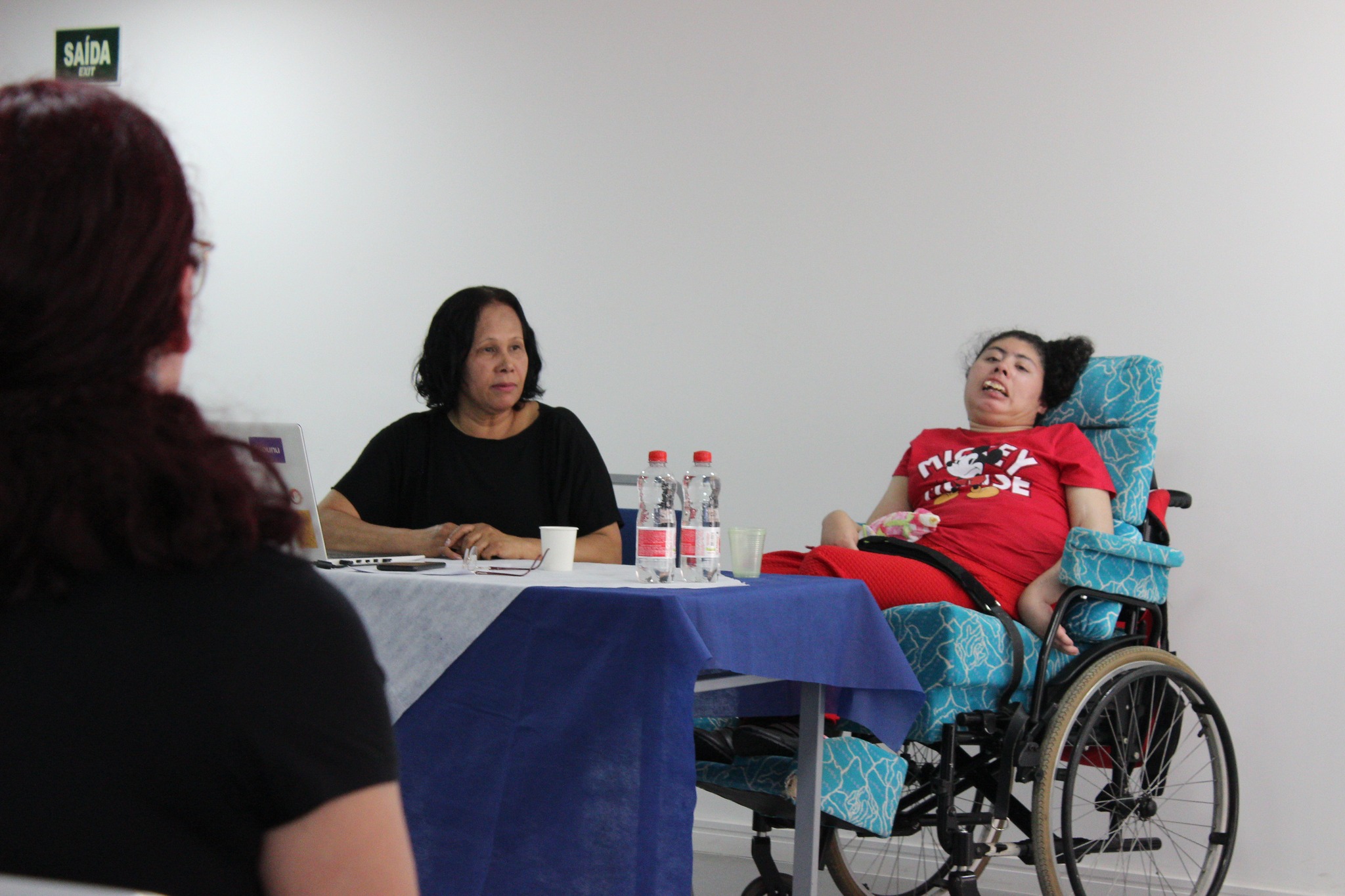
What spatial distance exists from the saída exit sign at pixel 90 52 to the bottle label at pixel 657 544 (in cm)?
340

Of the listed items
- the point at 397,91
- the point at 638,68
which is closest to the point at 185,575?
the point at 638,68

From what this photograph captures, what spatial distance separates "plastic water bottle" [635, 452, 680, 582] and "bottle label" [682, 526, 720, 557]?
0.02 metres

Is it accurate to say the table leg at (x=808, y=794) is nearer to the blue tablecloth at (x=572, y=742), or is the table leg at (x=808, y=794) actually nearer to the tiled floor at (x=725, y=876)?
the blue tablecloth at (x=572, y=742)

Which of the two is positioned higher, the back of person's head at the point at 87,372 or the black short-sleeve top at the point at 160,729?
the back of person's head at the point at 87,372

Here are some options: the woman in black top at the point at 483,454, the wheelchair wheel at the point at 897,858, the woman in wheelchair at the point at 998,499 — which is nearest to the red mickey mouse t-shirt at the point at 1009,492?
the woman in wheelchair at the point at 998,499

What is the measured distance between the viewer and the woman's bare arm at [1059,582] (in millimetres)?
2270

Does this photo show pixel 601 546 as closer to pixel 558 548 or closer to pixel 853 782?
pixel 558 548

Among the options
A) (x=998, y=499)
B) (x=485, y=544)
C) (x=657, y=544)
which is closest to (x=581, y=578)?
(x=657, y=544)

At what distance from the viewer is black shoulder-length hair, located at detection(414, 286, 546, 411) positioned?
2570 millimetres

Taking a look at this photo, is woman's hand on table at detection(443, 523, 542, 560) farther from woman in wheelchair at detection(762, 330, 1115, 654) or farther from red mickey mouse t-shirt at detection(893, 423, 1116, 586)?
red mickey mouse t-shirt at detection(893, 423, 1116, 586)

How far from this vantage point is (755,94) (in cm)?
328

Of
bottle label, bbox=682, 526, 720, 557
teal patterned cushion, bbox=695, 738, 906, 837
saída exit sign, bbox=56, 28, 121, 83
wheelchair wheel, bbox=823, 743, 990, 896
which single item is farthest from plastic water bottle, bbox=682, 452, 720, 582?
saída exit sign, bbox=56, 28, 121, 83

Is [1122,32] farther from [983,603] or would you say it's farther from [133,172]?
[133,172]

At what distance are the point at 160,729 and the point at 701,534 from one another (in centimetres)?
118
